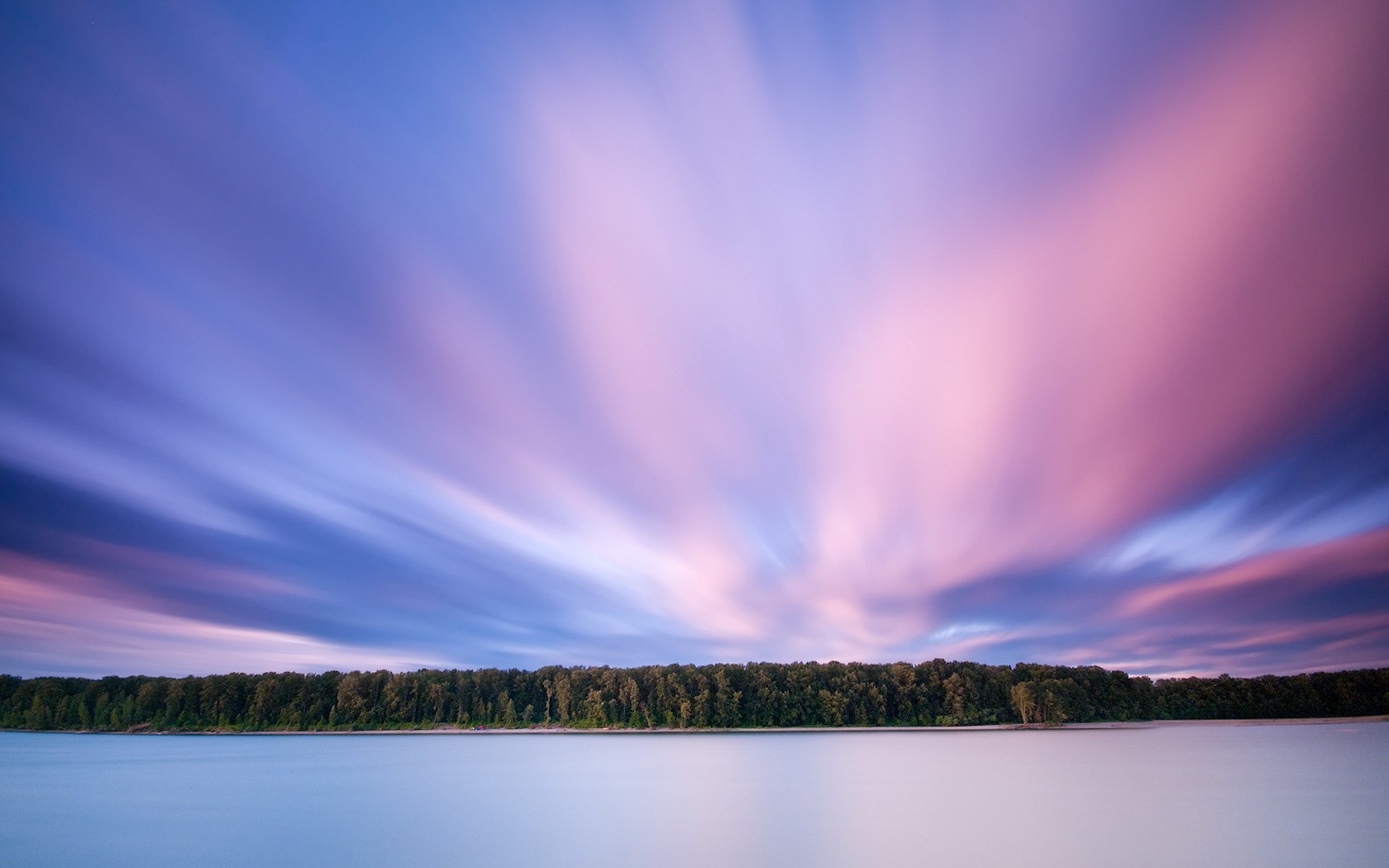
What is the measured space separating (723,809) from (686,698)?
4031 inches

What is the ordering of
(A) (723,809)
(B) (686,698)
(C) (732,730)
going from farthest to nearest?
1. (C) (732,730)
2. (B) (686,698)
3. (A) (723,809)

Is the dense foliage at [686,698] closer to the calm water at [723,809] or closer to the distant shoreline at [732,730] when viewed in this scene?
the distant shoreline at [732,730]

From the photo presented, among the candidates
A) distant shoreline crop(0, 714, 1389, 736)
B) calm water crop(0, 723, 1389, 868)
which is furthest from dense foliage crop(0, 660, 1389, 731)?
calm water crop(0, 723, 1389, 868)

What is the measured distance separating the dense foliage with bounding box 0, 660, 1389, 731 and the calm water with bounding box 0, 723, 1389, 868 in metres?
58.8

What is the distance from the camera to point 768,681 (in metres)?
140

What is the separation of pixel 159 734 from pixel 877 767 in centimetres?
17130

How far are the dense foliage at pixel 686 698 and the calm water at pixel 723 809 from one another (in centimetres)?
5881

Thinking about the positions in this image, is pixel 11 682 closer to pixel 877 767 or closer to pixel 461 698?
pixel 461 698

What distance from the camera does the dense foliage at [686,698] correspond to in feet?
456

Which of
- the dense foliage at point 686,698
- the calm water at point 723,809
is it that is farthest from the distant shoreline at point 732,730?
the calm water at point 723,809

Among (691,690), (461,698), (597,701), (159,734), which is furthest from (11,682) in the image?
(691,690)

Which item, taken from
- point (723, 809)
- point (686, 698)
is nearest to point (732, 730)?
point (686, 698)

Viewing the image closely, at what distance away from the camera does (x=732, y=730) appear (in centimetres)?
14650

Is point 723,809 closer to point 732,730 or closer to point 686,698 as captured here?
point 686,698
